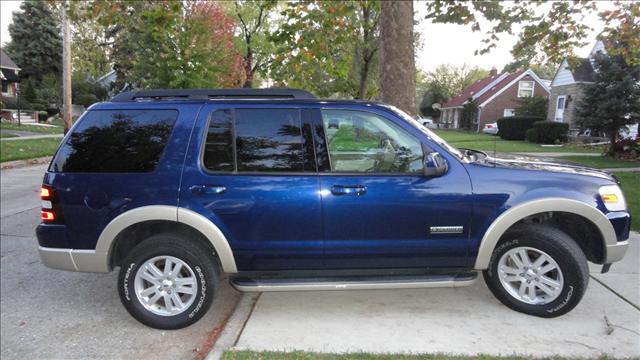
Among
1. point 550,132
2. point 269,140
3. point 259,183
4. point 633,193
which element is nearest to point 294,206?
point 259,183

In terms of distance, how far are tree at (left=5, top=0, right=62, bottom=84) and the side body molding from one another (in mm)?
50401

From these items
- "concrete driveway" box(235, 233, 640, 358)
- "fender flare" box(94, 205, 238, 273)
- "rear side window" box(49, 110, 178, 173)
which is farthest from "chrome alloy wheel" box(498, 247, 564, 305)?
"rear side window" box(49, 110, 178, 173)

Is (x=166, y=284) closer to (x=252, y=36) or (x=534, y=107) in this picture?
(x=534, y=107)

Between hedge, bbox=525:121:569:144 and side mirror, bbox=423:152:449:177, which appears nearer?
side mirror, bbox=423:152:449:177

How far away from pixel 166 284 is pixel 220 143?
49.0 inches

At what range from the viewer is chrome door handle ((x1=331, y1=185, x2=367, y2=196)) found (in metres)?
3.85

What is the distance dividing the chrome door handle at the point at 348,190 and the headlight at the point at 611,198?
6.63 ft

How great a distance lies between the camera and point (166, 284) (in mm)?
3953

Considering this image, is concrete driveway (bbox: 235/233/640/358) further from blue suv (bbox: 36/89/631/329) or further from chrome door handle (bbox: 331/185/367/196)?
chrome door handle (bbox: 331/185/367/196)

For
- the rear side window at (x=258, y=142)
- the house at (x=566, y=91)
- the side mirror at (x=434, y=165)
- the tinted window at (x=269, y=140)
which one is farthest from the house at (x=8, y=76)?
the side mirror at (x=434, y=165)

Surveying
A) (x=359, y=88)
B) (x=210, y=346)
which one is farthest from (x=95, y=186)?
(x=359, y=88)

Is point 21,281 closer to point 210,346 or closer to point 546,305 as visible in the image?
point 210,346

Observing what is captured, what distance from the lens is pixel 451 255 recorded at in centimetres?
398

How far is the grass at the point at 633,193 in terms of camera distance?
290 inches
